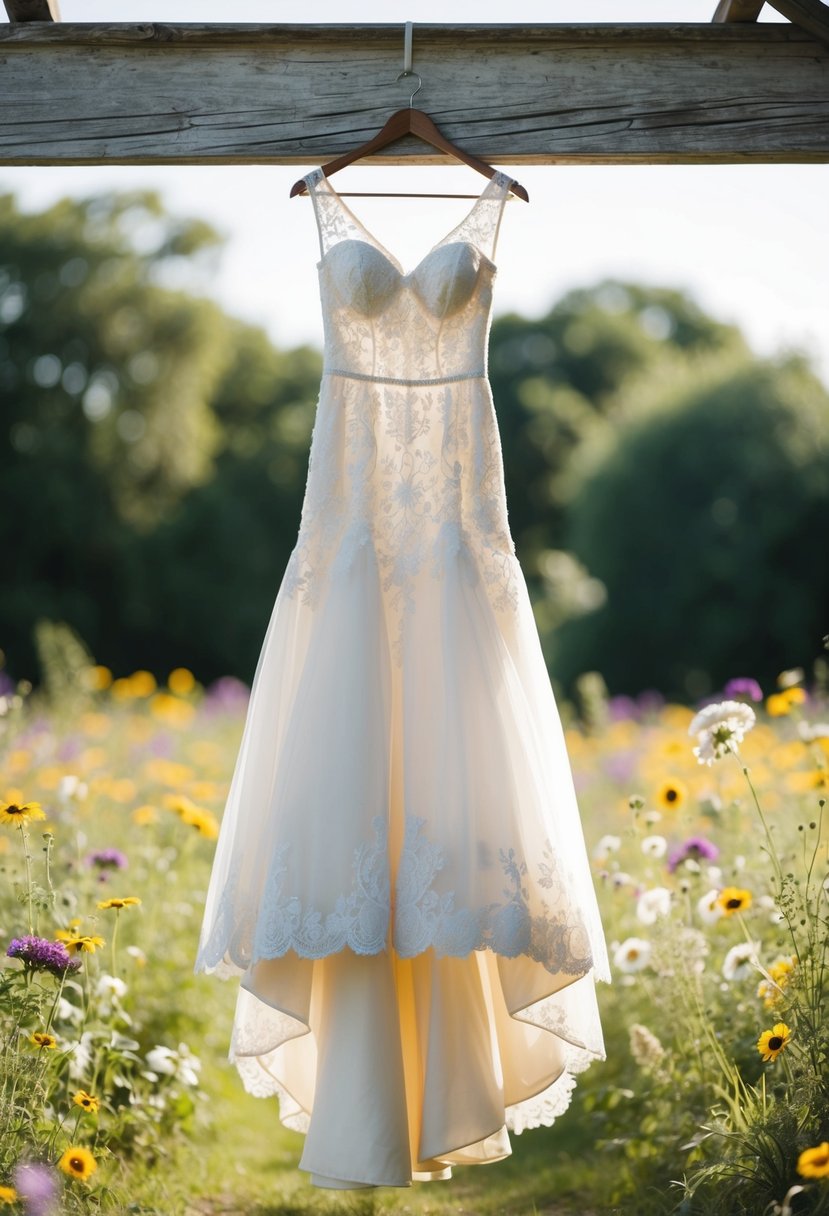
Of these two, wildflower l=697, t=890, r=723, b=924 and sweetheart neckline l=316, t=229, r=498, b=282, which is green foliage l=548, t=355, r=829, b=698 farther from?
sweetheart neckline l=316, t=229, r=498, b=282

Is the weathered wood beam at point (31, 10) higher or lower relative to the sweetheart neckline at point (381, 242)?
higher

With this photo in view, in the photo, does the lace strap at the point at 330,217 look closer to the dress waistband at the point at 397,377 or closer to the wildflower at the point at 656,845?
the dress waistband at the point at 397,377

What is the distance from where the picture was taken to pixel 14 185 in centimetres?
1442

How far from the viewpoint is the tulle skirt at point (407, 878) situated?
2.12 meters

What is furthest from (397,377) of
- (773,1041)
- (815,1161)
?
(815,1161)

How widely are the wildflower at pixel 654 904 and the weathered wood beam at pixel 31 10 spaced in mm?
2686

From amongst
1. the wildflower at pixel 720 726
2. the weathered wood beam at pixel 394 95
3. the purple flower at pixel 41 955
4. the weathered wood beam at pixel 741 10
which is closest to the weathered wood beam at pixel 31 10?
the weathered wood beam at pixel 394 95

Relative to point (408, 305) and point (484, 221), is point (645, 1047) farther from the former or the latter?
point (484, 221)

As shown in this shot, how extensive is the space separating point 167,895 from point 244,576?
11886mm

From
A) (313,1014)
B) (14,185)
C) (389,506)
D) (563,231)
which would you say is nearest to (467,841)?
(313,1014)

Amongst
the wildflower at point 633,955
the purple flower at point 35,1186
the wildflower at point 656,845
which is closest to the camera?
the purple flower at point 35,1186

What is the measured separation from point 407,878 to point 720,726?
→ 0.93m

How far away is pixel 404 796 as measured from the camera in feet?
7.41

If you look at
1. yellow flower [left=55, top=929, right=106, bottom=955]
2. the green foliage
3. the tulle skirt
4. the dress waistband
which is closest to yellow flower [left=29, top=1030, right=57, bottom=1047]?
yellow flower [left=55, top=929, right=106, bottom=955]
